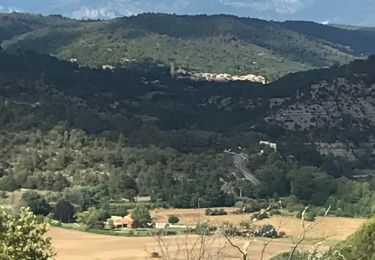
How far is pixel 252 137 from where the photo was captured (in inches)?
2884

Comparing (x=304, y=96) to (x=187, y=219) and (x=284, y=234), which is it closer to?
(x=187, y=219)

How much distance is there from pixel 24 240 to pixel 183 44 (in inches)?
5694

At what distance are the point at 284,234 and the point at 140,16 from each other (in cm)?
14938

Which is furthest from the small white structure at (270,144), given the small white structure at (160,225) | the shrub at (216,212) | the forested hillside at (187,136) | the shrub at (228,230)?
the shrub at (228,230)

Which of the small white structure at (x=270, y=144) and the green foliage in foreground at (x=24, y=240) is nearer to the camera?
the green foliage in foreground at (x=24, y=240)

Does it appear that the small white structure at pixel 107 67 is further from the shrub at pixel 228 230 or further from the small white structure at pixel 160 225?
the shrub at pixel 228 230

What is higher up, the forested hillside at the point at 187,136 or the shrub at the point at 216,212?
the forested hillside at the point at 187,136

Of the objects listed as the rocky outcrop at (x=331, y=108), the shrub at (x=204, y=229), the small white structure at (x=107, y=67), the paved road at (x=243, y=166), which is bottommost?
the paved road at (x=243, y=166)

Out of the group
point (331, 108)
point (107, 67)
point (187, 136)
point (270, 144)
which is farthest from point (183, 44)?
point (270, 144)

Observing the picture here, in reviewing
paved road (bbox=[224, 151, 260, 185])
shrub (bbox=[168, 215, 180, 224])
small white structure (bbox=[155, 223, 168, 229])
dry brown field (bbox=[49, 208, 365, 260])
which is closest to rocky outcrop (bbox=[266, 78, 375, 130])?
paved road (bbox=[224, 151, 260, 185])

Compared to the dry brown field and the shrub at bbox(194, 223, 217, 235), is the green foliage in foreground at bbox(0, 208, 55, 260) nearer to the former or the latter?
the shrub at bbox(194, 223, 217, 235)

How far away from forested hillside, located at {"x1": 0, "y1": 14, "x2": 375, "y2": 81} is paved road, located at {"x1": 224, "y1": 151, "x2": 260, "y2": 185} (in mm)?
64488

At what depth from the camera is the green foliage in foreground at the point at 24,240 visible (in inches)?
480

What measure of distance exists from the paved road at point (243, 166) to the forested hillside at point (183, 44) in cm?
6449
